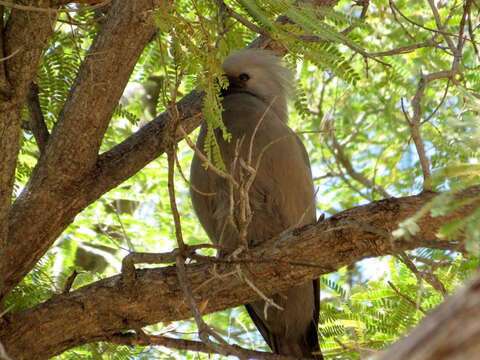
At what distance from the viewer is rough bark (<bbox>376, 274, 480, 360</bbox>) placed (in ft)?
3.66

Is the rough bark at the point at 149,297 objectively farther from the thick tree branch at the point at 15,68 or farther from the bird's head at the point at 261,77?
the bird's head at the point at 261,77

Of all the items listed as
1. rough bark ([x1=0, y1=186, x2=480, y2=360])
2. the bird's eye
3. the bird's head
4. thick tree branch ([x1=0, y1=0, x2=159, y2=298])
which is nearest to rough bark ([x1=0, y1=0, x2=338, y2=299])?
thick tree branch ([x1=0, y1=0, x2=159, y2=298])

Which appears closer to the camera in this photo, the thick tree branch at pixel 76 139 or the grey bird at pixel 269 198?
the thick tree branch at pixel 76 139

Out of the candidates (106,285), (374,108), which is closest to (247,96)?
(106,285)

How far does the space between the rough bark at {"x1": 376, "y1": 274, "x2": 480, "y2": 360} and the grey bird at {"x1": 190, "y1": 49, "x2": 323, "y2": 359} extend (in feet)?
10.2

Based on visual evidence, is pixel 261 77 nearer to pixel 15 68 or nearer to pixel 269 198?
pixel 269 198

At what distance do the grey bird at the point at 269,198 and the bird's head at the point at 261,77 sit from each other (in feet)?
0.44

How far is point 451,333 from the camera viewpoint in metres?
1.14

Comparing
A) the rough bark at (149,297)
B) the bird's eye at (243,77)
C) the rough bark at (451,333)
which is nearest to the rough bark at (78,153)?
the rough bark at (149,297)

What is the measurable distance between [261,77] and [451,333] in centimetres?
416

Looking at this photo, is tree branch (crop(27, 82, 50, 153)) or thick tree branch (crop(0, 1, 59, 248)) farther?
tree branch (crop(27, 82, 50, 153))

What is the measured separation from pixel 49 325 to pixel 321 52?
1.99m

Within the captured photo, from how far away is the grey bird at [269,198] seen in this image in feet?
14.4

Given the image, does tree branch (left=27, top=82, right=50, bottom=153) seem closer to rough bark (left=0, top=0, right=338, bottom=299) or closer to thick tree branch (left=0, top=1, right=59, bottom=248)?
rough bark (left=0, top=0, right=338, bottom=299)
